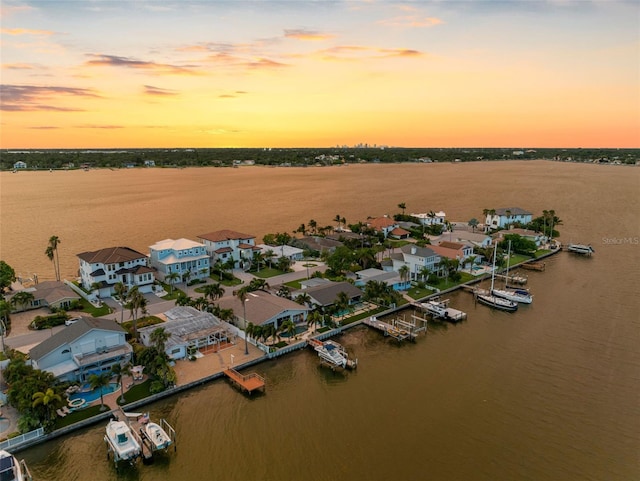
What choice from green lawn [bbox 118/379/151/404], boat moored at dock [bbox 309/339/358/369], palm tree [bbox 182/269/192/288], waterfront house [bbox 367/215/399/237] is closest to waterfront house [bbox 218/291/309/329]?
boat moored at dock [bbox 309/339/358/369]

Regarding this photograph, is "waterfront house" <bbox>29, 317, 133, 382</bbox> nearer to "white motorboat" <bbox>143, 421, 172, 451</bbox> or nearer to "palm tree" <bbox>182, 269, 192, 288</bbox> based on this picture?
"white motorboat" <bbox>143, 421, 172, 451</bbox>

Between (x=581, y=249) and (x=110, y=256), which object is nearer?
(x=110, y=256)

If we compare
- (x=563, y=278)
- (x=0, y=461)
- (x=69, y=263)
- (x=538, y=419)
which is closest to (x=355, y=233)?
(x=563, y=278)

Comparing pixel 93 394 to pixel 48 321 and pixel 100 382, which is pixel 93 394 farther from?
pixel 48 321

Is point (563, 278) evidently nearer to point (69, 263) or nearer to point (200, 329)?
point (200, 329)

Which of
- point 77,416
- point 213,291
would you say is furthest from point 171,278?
point 77,416

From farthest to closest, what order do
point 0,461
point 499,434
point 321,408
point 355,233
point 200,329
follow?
point 355,233, point 200,329, point 321,408, point 499,434, point 0,461

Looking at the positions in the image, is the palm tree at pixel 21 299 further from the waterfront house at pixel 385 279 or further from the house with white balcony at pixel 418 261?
the house with white balcony at pixel 418 261
